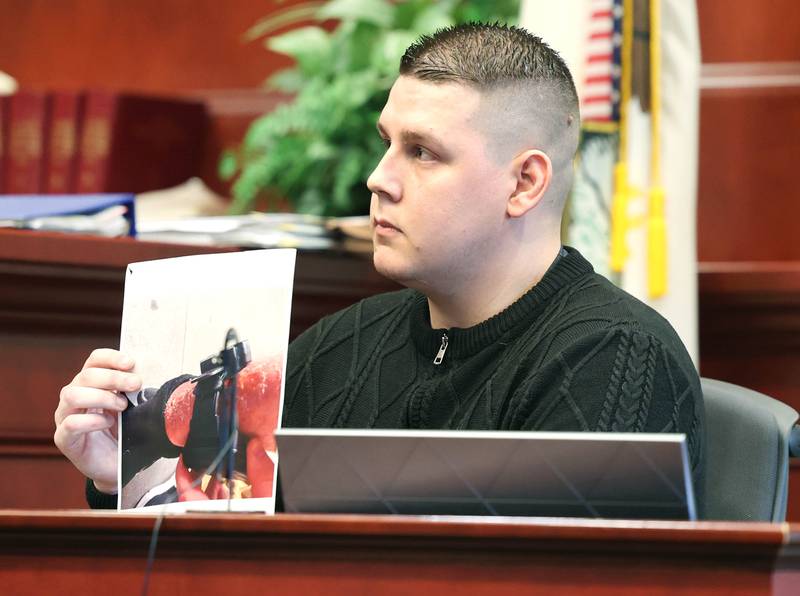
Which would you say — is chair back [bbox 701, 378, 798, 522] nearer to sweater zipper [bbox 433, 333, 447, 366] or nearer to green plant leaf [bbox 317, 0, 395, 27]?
sweater zipper [bbox 433, 333, 447, 366]

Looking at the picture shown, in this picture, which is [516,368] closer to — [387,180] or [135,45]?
[387,180]

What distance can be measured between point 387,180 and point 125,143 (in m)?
2.22

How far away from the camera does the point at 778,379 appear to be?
9.50 ft

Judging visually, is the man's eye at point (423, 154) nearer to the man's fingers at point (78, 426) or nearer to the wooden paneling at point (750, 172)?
the man's fingers at point (78, 426)

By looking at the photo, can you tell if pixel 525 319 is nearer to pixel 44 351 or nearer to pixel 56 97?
pixel 44 351

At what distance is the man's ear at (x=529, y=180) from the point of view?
69.0 inches

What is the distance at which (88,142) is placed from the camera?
3.78 meters

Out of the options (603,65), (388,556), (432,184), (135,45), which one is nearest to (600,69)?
(603,65)

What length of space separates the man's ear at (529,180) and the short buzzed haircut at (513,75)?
1.2 inches

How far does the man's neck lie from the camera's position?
1769mm

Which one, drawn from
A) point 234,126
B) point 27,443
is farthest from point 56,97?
point 27,443

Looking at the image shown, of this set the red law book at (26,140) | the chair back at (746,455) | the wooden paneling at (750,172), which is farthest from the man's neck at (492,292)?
the red law book at (26,140)

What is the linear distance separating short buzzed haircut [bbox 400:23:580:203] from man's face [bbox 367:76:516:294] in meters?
0.03

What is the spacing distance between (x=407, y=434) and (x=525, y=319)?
64 centimetres
